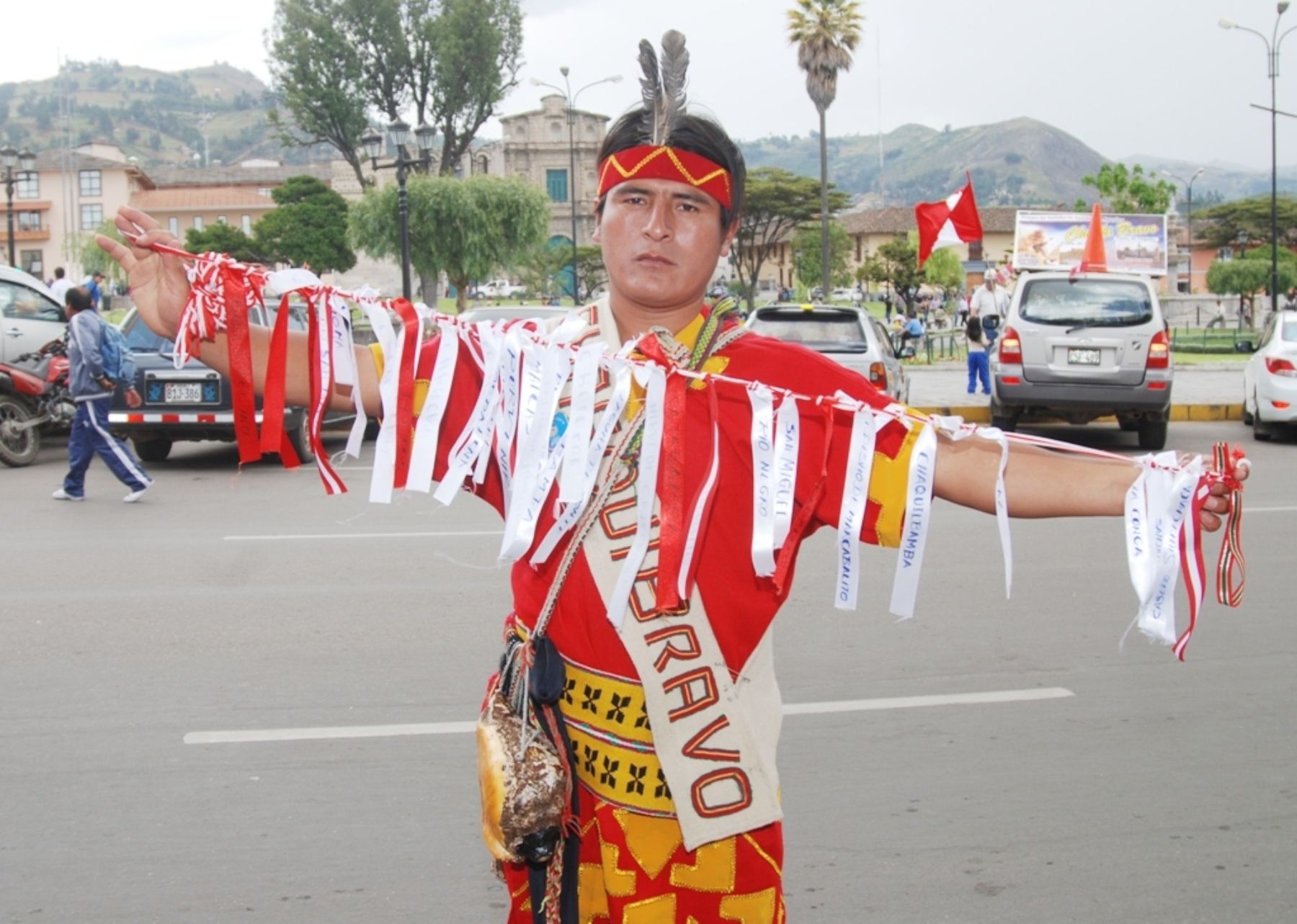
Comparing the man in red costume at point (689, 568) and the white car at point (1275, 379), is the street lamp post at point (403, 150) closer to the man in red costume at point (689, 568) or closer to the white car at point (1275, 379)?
the white car at point (1275, 379)

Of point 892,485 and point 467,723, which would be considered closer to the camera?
point 892,485

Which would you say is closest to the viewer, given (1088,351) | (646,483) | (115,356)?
(646,483)

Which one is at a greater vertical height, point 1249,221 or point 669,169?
point 1249,221

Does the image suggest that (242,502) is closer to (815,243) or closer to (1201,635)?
(1201,635)

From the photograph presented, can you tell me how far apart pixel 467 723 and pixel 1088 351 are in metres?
10.2

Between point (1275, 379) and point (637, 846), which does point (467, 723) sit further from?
point (1275, 379)

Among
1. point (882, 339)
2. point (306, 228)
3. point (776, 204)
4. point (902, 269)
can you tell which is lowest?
point (882, 339)

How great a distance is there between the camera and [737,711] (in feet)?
6.91

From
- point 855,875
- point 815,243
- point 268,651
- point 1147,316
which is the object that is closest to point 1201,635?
point 855,875

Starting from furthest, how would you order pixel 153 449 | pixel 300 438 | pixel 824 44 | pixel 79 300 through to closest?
1. pixel 824 44
2. pixel 153 449
3. pixel 300 438
4. pixel 79 300

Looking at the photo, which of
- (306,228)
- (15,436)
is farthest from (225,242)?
(15,436)

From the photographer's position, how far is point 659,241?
214 centimetres

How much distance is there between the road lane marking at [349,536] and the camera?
29.1 ft

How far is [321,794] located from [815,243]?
65733 mm
